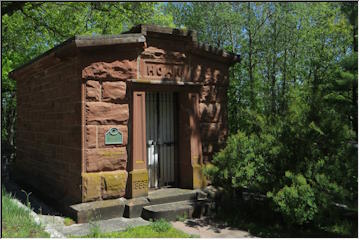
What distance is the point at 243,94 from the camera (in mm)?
12375

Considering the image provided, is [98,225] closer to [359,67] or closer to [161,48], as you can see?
[161,48]

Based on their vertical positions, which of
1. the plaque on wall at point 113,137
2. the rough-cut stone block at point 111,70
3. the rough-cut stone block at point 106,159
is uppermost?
the rough-cut stone block at point 111,70

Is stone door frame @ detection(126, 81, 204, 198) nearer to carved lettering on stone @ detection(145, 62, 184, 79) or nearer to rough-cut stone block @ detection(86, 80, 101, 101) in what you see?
carved lettering on stone @ detection(145, 62, 184, 79)

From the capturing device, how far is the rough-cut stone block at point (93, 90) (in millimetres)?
6691

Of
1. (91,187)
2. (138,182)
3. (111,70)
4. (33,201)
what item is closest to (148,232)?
(138,182)

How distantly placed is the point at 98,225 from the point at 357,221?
4.01m

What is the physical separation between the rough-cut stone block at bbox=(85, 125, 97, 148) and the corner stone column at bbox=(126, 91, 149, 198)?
2.40 ft

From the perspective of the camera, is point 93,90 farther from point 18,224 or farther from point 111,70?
point 18,224

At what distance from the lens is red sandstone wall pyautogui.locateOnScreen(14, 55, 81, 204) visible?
6.94 m

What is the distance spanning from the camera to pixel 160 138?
784 cm

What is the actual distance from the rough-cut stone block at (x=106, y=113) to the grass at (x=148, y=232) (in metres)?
1.92

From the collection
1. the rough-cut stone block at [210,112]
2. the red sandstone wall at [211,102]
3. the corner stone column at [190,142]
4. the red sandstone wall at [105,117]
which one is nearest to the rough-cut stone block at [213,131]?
the red sandstone wall at [211,102]

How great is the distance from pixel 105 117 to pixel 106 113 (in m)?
0.08

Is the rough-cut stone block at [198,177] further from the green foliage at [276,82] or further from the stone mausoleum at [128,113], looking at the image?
the green foliage at [276,82]
